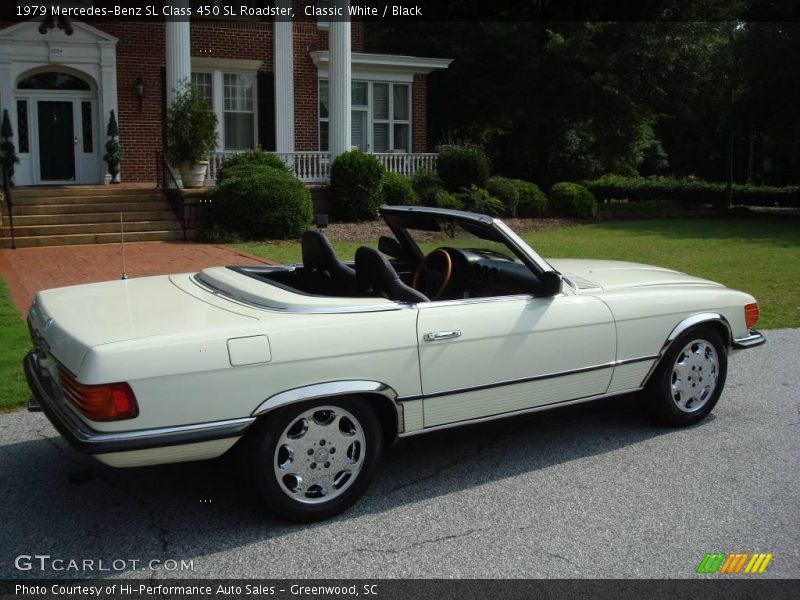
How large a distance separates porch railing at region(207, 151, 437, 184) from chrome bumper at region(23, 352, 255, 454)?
51.4ft

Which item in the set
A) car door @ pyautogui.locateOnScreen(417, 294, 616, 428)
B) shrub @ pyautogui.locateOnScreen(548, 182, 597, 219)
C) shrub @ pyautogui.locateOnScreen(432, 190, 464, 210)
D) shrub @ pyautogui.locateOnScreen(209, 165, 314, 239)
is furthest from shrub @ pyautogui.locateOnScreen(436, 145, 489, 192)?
car door @ pyautogui.locateOnScreen(417, 294, 616, 428)

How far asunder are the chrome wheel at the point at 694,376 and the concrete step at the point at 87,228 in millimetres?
12820

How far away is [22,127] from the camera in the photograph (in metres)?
19.6

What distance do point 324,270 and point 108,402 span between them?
1845mm

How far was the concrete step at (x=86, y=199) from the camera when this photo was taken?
16.7 meters

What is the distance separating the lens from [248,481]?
3.88 metres

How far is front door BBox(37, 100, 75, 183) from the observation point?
65.0 ft

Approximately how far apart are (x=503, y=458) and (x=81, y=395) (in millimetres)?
2420

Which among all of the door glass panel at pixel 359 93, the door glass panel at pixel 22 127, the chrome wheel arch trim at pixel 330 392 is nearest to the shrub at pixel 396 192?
the door glass panel at pixel 359 93

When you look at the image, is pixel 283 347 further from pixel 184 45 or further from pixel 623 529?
pixel 184 45

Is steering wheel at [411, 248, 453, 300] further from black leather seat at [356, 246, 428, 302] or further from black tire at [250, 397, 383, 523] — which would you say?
black tire at [250, 397, 383, 523]

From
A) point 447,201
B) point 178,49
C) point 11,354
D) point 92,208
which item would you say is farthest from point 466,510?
point 178,49

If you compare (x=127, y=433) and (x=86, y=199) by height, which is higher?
(x=86, y=199)

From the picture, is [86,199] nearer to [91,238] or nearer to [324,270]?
[91,238]
